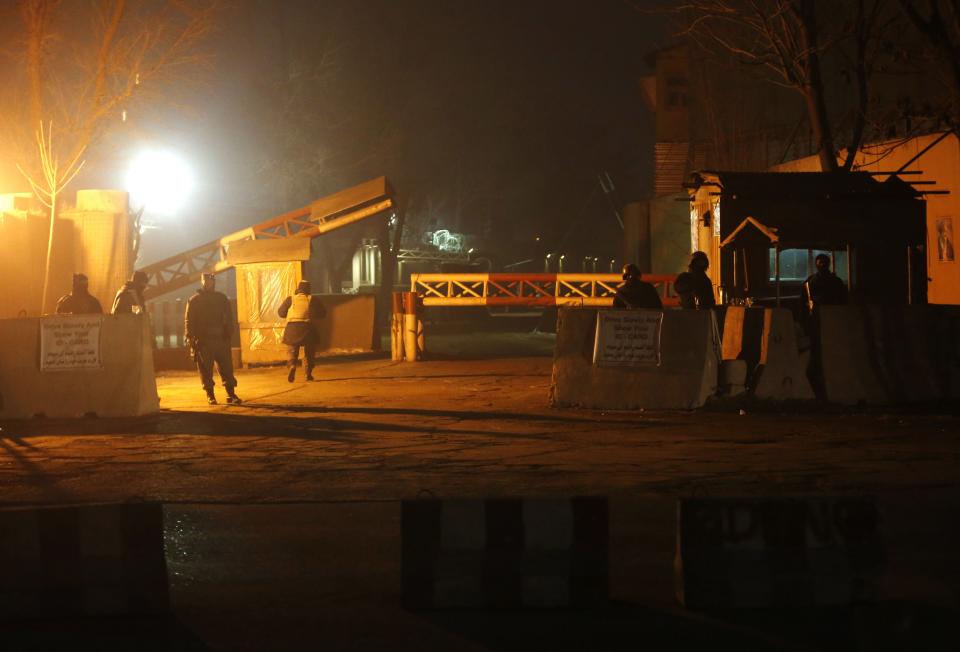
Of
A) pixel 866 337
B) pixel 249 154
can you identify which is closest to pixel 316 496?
pixel 866 337

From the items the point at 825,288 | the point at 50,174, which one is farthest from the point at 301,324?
the point at 825,288

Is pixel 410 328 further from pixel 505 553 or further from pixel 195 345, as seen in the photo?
pixel 505 553

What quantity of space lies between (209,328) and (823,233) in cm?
1144

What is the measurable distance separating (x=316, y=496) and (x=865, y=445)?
599 centimetres

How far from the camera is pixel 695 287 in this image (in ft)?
50.2

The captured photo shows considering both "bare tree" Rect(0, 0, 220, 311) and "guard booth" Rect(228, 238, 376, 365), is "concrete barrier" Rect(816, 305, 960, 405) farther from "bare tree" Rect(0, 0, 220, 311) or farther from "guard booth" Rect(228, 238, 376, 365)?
"bare tree" Rect(0, 0, 220, 311)

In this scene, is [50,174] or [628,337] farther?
[50,174]

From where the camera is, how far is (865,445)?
11.7 m

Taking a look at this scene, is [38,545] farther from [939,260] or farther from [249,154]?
[249,154]

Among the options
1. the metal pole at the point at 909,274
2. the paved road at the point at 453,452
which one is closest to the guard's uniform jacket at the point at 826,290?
the paved road at the point at 453,452

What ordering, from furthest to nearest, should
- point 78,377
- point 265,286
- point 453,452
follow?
point 265,286 → point 78,377 → point 453,452

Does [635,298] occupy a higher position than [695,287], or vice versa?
[695,287]

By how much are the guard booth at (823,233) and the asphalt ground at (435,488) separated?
516 centimetres

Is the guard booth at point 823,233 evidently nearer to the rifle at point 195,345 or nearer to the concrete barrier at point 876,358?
the concrete barrier at point 876,358
